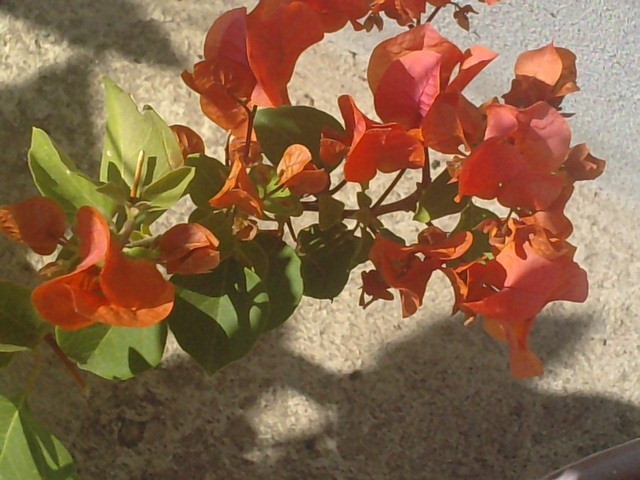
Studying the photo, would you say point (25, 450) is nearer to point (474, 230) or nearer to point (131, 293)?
point (131, 293)

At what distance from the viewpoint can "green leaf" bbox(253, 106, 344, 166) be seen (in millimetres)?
514

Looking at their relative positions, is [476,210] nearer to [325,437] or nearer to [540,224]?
[540,224]

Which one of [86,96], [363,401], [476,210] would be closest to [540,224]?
[476,210]

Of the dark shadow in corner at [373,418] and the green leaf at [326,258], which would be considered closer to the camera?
the green leaf at [326,258]

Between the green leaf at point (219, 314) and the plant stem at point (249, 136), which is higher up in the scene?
the plant stem at point (249, 136)

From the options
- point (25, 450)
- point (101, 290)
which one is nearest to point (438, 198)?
point (101, 290)

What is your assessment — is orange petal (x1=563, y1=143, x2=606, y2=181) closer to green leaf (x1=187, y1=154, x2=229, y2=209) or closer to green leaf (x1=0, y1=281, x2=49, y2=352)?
green leaf (x1=187, y1=154, x2=229, y2=209)

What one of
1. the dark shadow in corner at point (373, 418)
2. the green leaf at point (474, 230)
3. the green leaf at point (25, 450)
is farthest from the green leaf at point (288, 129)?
the dark shadow in corner at point (373, 418)

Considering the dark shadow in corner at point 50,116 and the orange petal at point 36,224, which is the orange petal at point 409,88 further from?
the dark shadow in corner at point 50,116

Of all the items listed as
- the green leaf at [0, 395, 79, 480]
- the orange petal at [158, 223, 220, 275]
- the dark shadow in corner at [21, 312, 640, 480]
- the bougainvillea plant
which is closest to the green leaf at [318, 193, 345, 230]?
the bougainvillea plant

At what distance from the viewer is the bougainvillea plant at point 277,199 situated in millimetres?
408

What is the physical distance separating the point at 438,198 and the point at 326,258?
10 centimetres

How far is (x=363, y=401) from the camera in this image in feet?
2.88

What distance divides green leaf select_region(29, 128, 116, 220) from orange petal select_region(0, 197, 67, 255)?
76 millimetres
